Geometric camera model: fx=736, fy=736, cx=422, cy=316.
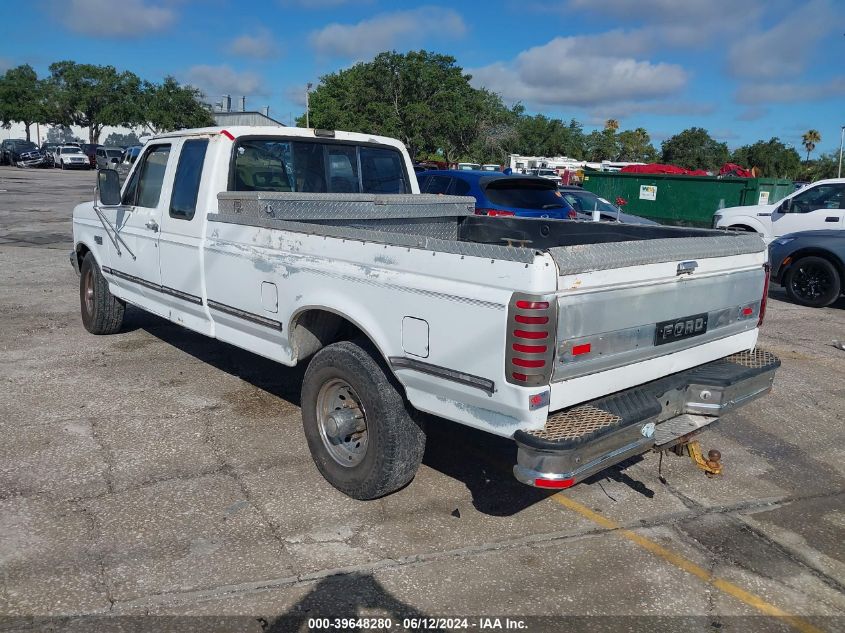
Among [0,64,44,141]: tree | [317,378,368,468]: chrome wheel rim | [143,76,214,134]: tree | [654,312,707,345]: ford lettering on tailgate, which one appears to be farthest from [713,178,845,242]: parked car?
[0,64,44,141]: tree

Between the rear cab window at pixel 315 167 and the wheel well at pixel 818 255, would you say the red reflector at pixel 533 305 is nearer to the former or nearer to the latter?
the rear cab window at pixel 315 167

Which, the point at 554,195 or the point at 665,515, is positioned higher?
the point at 554,195

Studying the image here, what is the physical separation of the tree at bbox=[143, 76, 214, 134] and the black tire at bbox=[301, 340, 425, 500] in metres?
61.9

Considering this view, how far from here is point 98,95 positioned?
62.9m

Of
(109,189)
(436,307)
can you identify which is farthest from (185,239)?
(436,307)

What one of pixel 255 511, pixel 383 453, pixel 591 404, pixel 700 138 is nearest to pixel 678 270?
pixel 591 404

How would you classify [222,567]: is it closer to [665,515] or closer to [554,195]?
[665,515]

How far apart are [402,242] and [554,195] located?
7851 millimetres

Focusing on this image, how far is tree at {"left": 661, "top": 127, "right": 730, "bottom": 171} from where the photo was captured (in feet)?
235

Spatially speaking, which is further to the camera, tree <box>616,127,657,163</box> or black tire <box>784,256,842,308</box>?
tree <box>616,127,657,163</box>

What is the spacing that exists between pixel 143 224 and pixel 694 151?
74394mm

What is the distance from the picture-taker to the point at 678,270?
3643 millimetres

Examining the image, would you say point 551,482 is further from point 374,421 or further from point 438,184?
point 438,184

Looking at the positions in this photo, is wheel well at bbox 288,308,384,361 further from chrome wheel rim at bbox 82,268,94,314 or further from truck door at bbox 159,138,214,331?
chrome wheel rim at bbox 82,268,94,314
